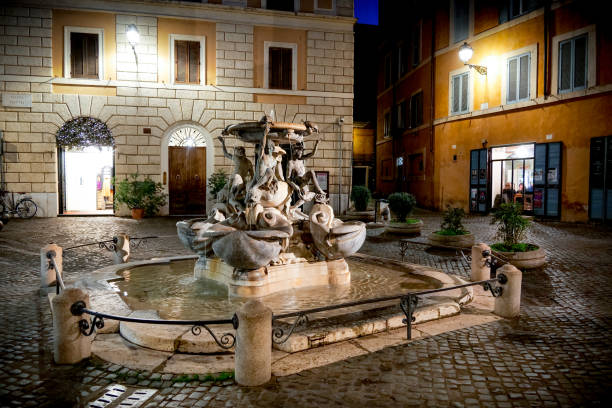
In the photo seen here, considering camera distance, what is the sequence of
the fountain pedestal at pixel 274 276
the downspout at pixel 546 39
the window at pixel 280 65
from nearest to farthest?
the fountain pedestal at pixel 274 276 → the downspout at pixel 546 39 → the window at pixel 280 65

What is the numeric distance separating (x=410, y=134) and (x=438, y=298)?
2068 cm

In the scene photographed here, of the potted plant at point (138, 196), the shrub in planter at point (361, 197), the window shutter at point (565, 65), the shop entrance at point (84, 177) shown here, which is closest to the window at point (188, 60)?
the shop entrance at point (84, 177)

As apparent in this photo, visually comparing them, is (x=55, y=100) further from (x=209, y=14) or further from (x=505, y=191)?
(x=505, y=191)

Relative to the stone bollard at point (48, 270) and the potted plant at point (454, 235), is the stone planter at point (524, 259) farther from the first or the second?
the stone bollard at point (48, 270)

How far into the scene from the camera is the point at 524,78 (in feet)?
55.0

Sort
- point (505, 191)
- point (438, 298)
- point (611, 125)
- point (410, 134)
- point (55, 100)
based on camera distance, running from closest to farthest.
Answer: point (438, 298) → point (611, 125) → point (55, 100) → point (505, 191) → point (410, 134)

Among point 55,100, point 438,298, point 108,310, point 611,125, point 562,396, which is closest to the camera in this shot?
point 562,396

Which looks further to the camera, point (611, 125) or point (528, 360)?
point (611, 125)

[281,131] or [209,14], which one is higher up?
[209,14]

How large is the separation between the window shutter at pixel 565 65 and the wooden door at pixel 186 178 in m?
13.7

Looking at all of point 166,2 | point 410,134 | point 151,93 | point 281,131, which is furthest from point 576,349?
point 410,134

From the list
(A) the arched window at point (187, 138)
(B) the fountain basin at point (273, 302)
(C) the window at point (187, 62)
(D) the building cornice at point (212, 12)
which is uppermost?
(D) the building cornice at point (212, 12)

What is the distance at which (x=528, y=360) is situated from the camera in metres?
3.82

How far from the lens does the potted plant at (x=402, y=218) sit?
12.7m
